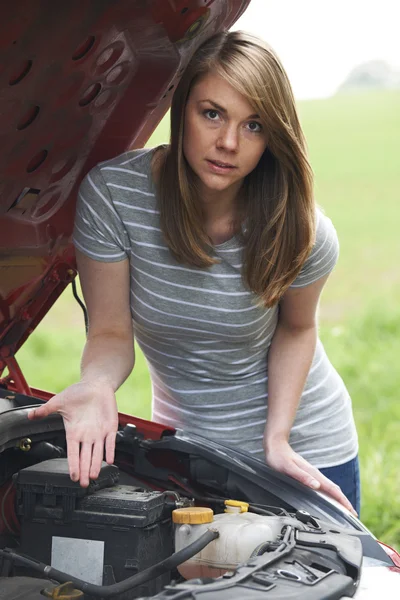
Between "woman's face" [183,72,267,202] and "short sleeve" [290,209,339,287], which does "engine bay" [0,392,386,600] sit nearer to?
"short sleeve" [290,209,339,287]

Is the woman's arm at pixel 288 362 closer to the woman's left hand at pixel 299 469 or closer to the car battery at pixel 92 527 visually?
the woman's left hand at pixel 299 469

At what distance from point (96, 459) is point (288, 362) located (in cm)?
58

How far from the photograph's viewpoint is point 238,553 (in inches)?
51.3

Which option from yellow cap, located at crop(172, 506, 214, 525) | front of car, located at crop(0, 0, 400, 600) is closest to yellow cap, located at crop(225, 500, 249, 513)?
front of car, located at crop(0, 0, 400, 600)

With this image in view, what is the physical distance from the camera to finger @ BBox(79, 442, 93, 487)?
1358 millimetres

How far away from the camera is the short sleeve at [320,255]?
1.75 meters

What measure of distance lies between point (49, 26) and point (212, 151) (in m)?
0.38

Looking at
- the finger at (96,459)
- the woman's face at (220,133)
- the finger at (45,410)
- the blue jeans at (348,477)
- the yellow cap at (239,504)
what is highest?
the woman's face at (220,133)

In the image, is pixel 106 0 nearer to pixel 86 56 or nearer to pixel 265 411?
pixel 86 56

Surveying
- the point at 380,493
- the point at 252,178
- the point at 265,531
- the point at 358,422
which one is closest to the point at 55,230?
the point at 252,178

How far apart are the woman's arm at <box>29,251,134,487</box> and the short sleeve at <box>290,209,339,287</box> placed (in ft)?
1.19

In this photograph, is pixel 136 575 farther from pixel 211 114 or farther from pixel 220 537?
pixel 211 114

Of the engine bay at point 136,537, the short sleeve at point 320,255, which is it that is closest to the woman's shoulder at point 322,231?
the short sleeve at point 320,255

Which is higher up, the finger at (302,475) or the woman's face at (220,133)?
the woman's face at (220,133)
